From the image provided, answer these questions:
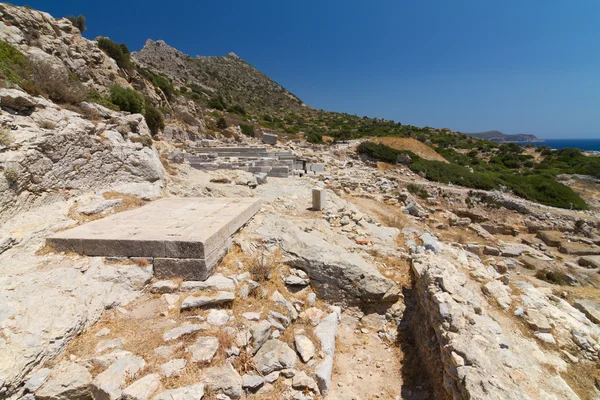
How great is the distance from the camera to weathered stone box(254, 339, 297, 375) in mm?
3123

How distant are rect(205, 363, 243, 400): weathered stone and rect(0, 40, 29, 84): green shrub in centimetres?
700

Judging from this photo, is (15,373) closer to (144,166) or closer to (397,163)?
(144,166)

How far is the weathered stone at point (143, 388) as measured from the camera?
2.41 meters

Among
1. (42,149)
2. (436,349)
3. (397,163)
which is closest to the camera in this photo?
(436,349)

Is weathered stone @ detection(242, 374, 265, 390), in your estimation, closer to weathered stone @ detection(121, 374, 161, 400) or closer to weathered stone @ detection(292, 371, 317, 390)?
weathered stone @ detection(292, 371, 317, 390)

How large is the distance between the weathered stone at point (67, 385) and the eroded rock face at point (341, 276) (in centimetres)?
291

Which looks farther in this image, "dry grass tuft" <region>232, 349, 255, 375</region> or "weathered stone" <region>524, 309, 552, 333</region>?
"weathered stone" <region>524, 309, 552, 333</region>

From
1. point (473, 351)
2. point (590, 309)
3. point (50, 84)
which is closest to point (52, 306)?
point (473, 351)

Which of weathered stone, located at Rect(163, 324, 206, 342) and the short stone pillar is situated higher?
the short stone pillar

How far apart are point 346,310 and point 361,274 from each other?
63cm

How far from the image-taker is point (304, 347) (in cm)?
352

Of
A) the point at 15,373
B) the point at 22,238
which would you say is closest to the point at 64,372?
the point at 15,373

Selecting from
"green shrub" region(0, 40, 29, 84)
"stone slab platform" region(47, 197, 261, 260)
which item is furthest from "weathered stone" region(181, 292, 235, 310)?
"green shrub" region(0, 40, 29, 84)

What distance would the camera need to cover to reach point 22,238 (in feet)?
13.3
